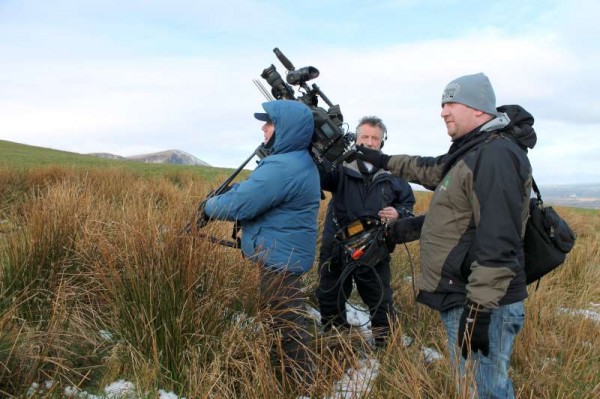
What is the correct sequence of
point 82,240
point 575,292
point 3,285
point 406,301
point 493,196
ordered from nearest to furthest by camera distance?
1. point 493,196
2. point 3,285
3. point 82,240
4. point 406,301
5. point 575,292

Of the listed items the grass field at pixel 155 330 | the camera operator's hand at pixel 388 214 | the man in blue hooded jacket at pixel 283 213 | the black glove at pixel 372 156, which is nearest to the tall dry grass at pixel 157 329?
the grass field at pixel 155 330

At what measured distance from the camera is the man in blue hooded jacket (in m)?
2.98

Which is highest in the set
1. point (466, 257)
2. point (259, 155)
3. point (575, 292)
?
point (259, 155)

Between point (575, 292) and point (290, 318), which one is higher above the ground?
point (290, 318)

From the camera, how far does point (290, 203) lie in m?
3.12

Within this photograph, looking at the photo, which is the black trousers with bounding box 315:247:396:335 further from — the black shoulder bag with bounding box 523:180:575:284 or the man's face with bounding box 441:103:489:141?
the man's face with bounding box 441:103:489:141

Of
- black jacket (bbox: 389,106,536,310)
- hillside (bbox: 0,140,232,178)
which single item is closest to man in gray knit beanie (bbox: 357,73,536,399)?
black jacket (bbox: 389,106,536,310)

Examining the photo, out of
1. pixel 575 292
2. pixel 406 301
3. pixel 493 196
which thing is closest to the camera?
pixel 493 196

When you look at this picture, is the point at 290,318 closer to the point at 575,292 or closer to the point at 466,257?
the point at 466,257

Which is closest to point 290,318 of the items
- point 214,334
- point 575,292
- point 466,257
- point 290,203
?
point 214,334

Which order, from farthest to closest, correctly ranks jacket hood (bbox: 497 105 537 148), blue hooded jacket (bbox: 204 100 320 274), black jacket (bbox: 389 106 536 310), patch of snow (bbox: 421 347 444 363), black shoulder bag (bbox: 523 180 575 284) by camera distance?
patch of snow (bbox: 421 347 444 363) < blue hooded jacket (bbox: 204 100 320 274) < black shoulder bag (bbox: 523 180 575 284) < jacket hood (bbox: 497 105 537 148) < black jacket (bbox: 389 106 536 310)

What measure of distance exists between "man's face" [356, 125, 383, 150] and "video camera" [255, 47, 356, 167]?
0.60 m

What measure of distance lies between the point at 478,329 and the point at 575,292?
503cm

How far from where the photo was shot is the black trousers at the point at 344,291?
161 inches
